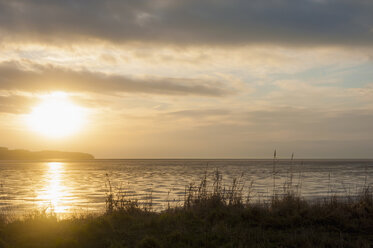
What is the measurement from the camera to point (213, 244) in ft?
27.5

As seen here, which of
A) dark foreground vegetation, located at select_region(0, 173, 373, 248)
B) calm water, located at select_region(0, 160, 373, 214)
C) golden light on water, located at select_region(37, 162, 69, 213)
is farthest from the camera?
calm water, located at select_region(0, 160, 373, 214)

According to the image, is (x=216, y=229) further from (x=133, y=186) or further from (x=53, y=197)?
(x=133, y=186)

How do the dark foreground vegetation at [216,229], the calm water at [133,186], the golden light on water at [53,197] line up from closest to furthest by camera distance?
the dark foreground vegetation at [216,229] < the golden light on water at [53,197] < the calm water at [133,186]

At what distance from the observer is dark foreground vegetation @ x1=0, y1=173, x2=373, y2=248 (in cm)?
849

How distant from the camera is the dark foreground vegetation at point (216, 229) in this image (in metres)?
8.49

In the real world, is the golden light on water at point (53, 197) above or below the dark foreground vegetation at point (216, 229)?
below

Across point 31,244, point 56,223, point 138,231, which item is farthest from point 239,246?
point 56,223

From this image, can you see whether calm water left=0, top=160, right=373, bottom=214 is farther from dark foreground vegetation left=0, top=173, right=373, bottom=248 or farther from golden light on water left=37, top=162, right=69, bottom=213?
dark foreground vegetation left=0, top=173, right=373, bottom=248

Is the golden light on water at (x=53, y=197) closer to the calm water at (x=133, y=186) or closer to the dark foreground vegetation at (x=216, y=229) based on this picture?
the calm water at (x=133, y=186)

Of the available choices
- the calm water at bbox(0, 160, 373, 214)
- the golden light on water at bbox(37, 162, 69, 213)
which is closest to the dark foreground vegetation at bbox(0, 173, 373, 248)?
the calm water at bbox(0, 160, 373, 214)

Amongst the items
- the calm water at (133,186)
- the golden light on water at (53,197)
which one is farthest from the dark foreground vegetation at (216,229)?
the golden light on water at (53,197)

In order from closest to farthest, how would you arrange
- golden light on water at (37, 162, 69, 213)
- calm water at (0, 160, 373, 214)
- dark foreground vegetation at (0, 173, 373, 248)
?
dark foreground vegetation at (0, 173, 373, 248) < golden light on water at (37, 162, 69, 213) < calm water at (0, 160, 373, 214)

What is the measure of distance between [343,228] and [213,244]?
3989mm

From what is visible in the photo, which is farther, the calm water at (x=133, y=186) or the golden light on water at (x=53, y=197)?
the calm water at (x=133, y=186)
